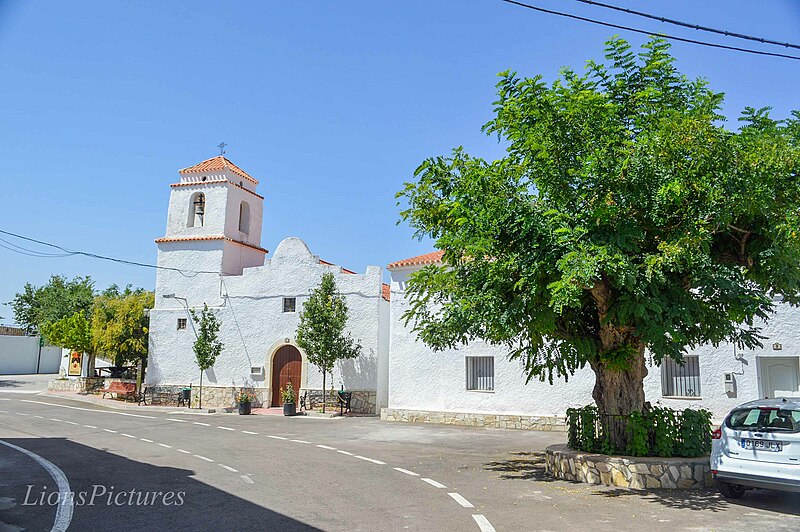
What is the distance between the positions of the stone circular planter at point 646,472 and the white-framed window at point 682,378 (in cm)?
893

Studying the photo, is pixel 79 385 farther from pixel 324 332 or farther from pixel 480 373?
pixel 480 373

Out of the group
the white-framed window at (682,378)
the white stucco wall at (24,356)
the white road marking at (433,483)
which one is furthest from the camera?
the white stucco wall at (24,356)

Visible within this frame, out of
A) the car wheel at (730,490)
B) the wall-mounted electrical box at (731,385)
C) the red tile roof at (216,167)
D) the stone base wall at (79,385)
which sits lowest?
the car wheel at (730,490)

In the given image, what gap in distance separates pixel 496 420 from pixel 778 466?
1347 centimetres

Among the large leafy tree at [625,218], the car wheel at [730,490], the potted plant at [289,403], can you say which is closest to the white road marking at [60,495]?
the large leafy tree at [625,218]

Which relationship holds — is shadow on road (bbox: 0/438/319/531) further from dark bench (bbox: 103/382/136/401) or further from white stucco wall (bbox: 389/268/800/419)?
dark bench (bbox: 103/382/136/401)

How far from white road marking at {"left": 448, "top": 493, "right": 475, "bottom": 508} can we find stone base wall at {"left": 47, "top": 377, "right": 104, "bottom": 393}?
33.3 m

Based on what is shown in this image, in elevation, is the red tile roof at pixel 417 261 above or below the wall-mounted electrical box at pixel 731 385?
above

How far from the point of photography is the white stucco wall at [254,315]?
26203 mm

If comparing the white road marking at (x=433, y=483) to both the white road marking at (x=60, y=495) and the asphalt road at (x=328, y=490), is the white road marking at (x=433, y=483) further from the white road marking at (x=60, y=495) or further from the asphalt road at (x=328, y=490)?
the white road marking at (x=60, y=495)

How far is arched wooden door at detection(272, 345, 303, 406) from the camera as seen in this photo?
1079 inches

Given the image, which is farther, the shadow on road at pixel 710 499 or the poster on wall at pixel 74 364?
the poster on wall at pixel 74 364

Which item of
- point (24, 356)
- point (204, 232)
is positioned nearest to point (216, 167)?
point (204, 232)

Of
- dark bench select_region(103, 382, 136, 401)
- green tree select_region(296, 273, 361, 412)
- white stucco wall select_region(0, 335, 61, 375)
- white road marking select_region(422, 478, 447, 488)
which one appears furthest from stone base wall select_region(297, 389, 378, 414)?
white stucco wall select_region(0, 335, 61, 375)
